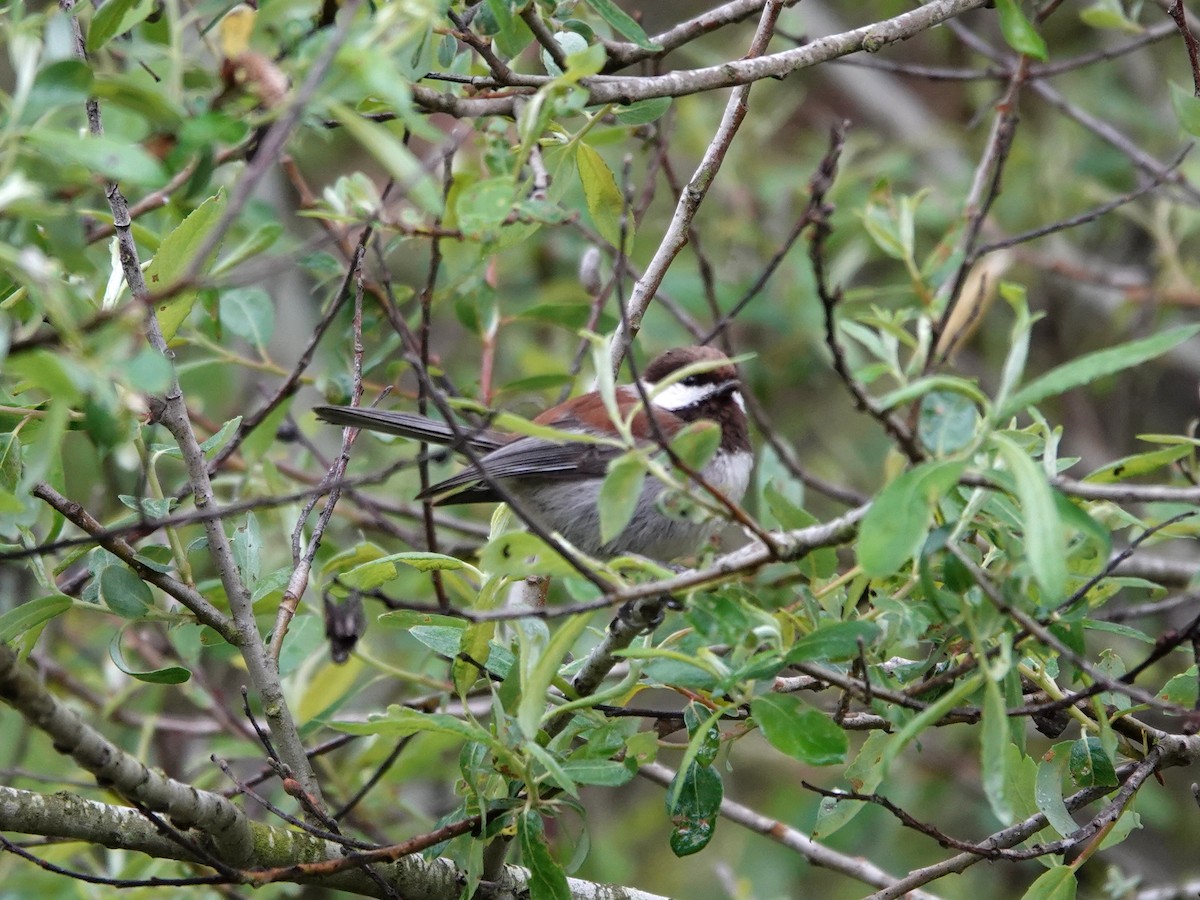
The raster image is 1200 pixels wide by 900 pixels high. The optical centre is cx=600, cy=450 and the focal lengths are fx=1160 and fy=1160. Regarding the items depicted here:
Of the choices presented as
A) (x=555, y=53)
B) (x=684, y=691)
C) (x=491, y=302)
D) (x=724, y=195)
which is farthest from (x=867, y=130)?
(x=684, y=691)

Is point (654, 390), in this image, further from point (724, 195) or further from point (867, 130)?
point (867, 130)

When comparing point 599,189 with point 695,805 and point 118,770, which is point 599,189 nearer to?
point 695,805

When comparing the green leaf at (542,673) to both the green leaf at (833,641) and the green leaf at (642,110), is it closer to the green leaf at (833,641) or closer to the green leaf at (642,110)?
the green leaf at (833,641)

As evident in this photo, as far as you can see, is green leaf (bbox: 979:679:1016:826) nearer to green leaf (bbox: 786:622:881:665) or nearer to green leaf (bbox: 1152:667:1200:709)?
green leaf (bbox: 786:622:881:665)

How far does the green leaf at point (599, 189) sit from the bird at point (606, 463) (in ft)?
4.23

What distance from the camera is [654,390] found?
210cm

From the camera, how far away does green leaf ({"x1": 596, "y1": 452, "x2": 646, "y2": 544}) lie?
6.56 ft

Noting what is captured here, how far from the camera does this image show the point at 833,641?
7.00ft

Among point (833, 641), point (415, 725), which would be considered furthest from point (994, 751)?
point (415, 725)

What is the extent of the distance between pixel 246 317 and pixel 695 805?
2503mm

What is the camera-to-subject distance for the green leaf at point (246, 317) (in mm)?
4078

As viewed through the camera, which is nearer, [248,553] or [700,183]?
[248,553]

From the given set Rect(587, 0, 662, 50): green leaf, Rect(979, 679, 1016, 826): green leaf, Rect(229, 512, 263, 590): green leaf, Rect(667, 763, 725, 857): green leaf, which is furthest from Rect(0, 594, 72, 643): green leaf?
Rect(979, 679, 1016, 826): green leaf

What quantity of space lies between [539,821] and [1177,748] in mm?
1445
